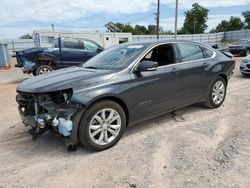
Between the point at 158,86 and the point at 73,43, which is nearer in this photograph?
the point at 158,86

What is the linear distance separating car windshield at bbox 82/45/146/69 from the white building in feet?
67.2

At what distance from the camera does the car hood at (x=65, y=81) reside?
12.6 feet

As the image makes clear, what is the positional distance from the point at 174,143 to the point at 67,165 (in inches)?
65.5

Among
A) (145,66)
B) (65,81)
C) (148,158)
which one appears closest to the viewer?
(148,158)

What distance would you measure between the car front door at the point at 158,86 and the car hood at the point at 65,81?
0.55 m

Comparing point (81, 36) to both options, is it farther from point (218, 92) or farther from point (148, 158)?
point (148, 158)

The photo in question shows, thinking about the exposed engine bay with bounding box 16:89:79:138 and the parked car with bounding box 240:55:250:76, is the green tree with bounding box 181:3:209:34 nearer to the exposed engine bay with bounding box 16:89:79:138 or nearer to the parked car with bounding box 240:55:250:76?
the parked car with bounding box 240:55:250:76

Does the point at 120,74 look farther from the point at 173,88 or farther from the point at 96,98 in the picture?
the point at 173,88

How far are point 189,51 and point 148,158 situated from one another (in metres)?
2.59

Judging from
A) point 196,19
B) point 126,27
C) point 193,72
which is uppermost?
point 196,19

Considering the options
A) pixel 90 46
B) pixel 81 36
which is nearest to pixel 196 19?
pixel 81 36

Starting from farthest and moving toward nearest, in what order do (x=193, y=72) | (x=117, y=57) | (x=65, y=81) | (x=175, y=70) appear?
(x=193, y=72)
(x=175, y=70)
(x=117, y=57)
(x=65, y=81)

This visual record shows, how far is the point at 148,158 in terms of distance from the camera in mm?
3764

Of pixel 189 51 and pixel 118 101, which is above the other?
pixel 189 51
